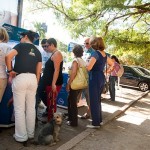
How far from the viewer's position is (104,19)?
48.7ft

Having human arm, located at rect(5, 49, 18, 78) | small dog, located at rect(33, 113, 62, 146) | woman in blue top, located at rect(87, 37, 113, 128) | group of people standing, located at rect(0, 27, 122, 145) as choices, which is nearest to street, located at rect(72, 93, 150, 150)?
small dog, located at rect(33, 113, 62, 146)

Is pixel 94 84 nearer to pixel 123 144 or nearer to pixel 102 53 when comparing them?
pixel 102 53

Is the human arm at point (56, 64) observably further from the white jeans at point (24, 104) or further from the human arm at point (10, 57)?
the human arm at point (10, 57)

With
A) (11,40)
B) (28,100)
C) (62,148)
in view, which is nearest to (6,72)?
(28,100)

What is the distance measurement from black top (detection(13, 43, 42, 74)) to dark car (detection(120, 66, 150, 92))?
14467 millimetres

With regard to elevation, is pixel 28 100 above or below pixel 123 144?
above

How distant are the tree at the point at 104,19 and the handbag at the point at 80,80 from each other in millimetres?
5622

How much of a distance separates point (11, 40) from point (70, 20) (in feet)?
33.7

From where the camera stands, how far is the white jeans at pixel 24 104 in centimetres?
467

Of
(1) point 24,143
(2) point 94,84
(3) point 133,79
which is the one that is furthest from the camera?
(3) point 133,79

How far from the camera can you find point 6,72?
4.98 meters

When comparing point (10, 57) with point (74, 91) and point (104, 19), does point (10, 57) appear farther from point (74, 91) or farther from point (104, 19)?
point (104, 19)

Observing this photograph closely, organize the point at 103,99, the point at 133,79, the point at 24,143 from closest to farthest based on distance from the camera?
the point at 24,143, the point at 103,99, the point at 133,79

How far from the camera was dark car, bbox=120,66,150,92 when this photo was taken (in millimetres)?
18312
